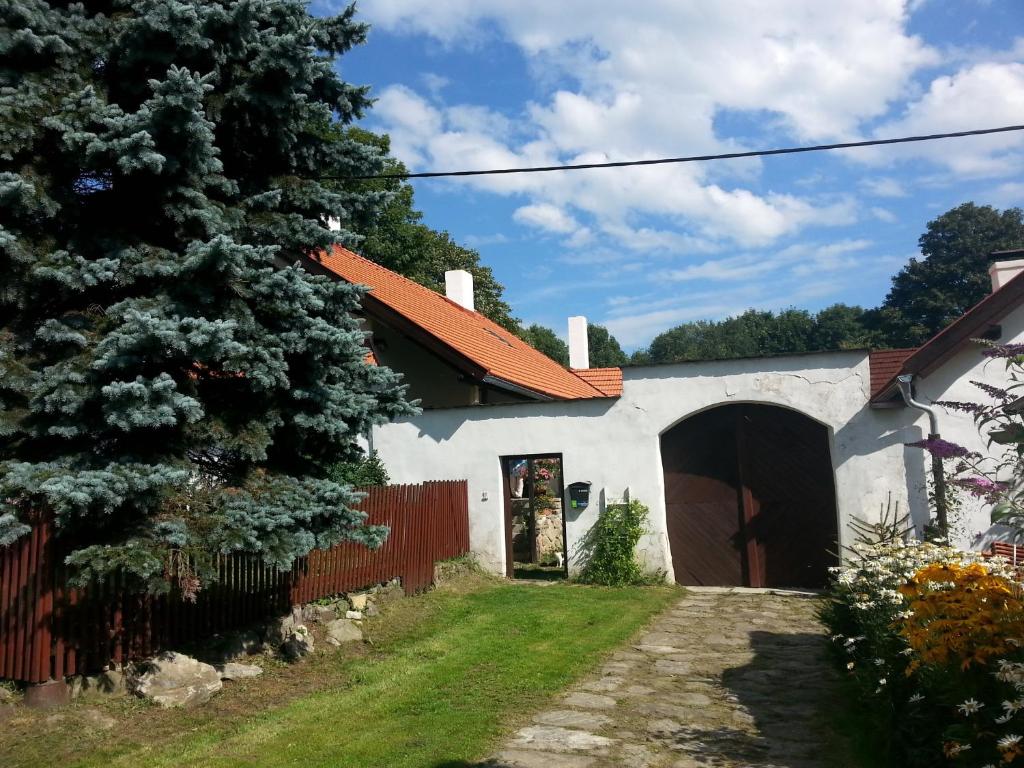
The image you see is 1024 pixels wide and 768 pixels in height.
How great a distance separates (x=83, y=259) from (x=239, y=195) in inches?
59.1

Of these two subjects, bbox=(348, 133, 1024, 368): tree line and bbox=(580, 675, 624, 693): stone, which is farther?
bbox=(348, 133, 1024, 368): tree line

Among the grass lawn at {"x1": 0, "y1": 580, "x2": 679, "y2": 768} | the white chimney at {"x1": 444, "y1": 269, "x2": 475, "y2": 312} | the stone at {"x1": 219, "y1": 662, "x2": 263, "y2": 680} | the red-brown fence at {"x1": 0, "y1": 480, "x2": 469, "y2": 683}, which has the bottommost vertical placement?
the grass lawn at {"x1": 0, "y1": 580, "x2": 679, "y2": 768}

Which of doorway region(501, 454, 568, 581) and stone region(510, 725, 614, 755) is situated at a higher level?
doorway region(501, 454, 568, 581)

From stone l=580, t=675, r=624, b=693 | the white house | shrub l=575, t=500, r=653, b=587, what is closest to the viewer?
stone l=580, t=675, r=624, b=693

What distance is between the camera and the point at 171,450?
250 inches

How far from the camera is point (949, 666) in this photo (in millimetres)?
4203

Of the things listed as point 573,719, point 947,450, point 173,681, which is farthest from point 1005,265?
point 173,681

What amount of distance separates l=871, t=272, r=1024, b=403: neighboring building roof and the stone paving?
3.71m

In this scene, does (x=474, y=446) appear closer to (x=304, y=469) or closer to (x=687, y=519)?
(x=687, y=519)

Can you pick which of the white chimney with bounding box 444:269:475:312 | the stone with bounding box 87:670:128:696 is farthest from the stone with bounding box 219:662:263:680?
the white chimney with bounding box 444:269:475:312

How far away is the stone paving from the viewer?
16.8ft

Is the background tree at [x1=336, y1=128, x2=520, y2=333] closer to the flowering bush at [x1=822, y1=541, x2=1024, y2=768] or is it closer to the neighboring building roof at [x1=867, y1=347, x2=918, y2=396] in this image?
the neighboring building roof at [x1=867, y1=347, x2=918, y2=396]

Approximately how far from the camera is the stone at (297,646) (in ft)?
24.9

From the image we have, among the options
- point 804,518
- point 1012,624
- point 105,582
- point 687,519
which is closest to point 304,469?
point 105,582
